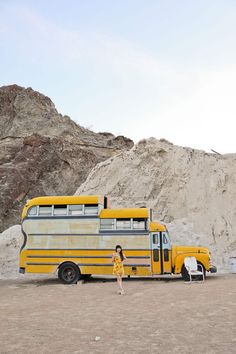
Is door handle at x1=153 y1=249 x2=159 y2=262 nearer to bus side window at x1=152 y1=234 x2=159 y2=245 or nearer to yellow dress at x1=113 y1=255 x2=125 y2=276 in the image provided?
bus side window at x1=152 y1=234 x2=159 y2=245

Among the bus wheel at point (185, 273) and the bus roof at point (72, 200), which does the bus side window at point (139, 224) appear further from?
the bus wheel at point (185, 273)

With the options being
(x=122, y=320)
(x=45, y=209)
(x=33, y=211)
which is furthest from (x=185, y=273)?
(x=122, y=320)

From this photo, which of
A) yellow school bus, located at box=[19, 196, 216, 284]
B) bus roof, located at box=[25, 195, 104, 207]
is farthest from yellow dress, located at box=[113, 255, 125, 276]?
bus roof, located at box=[25, 195, 104, 207]

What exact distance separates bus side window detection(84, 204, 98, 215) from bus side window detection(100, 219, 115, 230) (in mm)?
522

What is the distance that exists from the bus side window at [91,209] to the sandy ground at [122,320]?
3839mm

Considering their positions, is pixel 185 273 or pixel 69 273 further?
pixel 69 273

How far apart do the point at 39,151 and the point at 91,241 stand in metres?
34.4

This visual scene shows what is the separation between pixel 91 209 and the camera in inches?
692

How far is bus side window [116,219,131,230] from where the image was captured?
1722 centimetres

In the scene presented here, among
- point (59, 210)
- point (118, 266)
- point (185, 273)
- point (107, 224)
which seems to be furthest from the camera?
point (59, 210)

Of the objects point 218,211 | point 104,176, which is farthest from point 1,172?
point 218,211

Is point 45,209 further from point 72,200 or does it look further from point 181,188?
point 181,188

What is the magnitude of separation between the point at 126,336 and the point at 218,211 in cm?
1788

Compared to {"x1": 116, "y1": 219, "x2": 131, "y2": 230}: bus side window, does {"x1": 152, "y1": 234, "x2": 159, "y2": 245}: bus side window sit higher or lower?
lower
